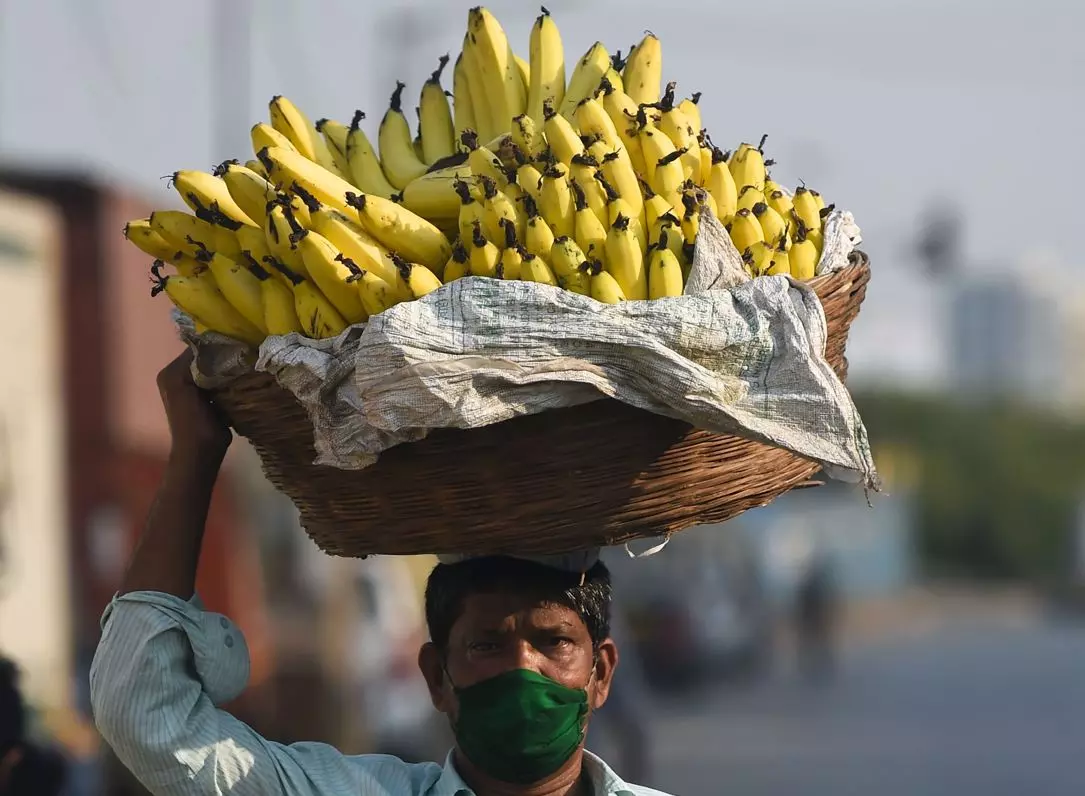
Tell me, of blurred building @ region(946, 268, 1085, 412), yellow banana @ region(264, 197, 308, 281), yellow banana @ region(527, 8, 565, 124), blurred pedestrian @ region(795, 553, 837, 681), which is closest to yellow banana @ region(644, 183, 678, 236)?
yellow banana @ region(527, 8, 565, 124)

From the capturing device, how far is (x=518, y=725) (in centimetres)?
266

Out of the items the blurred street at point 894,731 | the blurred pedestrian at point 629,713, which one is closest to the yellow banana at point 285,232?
the blurred pedestrian at point 629,713

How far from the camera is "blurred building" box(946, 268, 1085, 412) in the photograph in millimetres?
99938

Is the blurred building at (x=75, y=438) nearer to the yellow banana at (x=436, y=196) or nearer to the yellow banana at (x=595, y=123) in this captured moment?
the yellow banana at (x=436, y=196)

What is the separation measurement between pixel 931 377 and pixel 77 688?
62.0 m

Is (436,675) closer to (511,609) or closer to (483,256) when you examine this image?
(511,609)

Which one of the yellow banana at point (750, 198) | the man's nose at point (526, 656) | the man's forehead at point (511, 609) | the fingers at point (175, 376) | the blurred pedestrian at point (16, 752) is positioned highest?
the yellow banana at point (750, 198)

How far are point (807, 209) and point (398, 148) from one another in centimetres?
79

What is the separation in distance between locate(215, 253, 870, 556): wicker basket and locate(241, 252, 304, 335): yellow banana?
0.27 ft

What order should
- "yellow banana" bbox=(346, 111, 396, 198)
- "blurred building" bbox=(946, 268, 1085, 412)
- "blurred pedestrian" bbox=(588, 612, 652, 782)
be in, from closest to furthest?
1. "yellow banana" bbox=(346, 111, 396, 198)
2. "blurred pedestrian" bbox=(588, 612, 652, 782)
3. "blurred building" bbox=(946, 268, 1085, 412)

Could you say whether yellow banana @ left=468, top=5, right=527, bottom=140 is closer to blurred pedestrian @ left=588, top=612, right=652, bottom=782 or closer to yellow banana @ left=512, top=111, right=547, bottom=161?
yellow banana @ left=512, top=111, right=547, bottom=161

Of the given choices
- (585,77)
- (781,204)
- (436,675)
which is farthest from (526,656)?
(585,77)

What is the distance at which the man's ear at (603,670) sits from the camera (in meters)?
2.87

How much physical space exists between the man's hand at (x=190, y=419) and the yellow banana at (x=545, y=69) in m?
0.80
